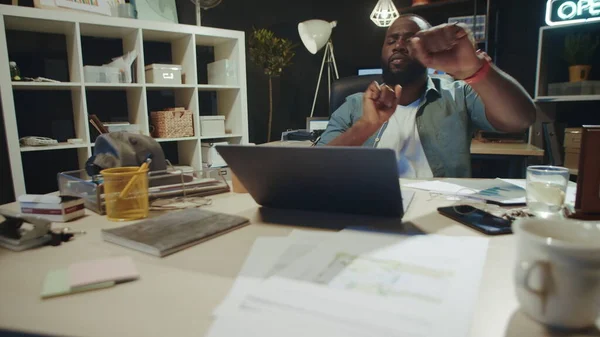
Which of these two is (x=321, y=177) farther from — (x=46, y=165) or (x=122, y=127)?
(x=46, y=165)

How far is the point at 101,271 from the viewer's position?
0.58 metres

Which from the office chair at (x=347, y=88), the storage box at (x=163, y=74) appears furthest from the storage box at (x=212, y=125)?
the office chair at (x=347, y=88)

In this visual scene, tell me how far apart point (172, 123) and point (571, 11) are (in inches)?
111

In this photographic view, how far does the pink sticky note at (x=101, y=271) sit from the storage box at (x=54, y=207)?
344 mm

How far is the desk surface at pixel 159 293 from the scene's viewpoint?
446 millimetres

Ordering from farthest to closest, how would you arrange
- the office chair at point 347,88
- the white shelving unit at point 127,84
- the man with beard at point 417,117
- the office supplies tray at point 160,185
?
the white shelving unit at point 127,84
the office chair at point 347,88
the man with beard at point 417,117
the office supplies tray at point 160,185

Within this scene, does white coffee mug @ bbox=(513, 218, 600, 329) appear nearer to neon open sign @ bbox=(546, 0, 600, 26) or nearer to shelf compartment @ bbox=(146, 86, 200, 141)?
shelf compartment @ bbox=(146, 86, 200, 141)

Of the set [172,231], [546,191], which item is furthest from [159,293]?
[546,191]

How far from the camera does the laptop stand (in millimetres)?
736

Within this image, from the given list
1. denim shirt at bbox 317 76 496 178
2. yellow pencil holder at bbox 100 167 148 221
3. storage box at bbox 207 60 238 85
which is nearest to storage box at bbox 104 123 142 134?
storage box at bbox 207 60 238 85

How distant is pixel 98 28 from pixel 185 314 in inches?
100

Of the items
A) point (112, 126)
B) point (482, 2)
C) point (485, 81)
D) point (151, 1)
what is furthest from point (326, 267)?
point (482, 2)

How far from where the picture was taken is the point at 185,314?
0.47 meters

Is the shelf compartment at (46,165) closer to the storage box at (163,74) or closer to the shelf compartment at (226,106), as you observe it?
the storage box at (163,74)
